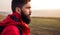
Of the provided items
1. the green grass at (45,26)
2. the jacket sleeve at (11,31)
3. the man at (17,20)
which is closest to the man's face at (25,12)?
the man at (17,20)

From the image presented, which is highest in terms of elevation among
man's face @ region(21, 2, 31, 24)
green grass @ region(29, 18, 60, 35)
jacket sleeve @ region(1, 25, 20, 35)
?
man's face @ region(21, 2, 31, 24)

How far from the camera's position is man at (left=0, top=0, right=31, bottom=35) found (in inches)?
39.2

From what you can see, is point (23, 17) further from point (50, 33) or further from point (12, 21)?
point (50, 33)

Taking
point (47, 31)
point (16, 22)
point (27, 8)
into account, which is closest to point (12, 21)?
point (16, 22)

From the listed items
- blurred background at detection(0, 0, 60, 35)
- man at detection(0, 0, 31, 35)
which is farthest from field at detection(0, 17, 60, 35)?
man at detection(0, 0, 31, 35)

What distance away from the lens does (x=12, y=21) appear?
105cm

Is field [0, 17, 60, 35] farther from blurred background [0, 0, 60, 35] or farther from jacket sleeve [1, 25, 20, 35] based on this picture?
jacket sleeve [1, 25, 20, 35]

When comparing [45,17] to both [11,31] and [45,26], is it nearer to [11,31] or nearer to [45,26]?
[45,26]

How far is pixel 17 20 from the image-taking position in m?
1.07

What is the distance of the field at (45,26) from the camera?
1709 mm

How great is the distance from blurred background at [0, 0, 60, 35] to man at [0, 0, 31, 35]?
57 centimetres

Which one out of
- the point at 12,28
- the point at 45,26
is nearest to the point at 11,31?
the point at 12,28

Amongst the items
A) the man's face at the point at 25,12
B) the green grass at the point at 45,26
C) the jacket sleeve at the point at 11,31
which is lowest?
the green grass at the point at 45,26

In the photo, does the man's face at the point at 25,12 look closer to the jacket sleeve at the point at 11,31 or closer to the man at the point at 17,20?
the man at the point at 17,20
